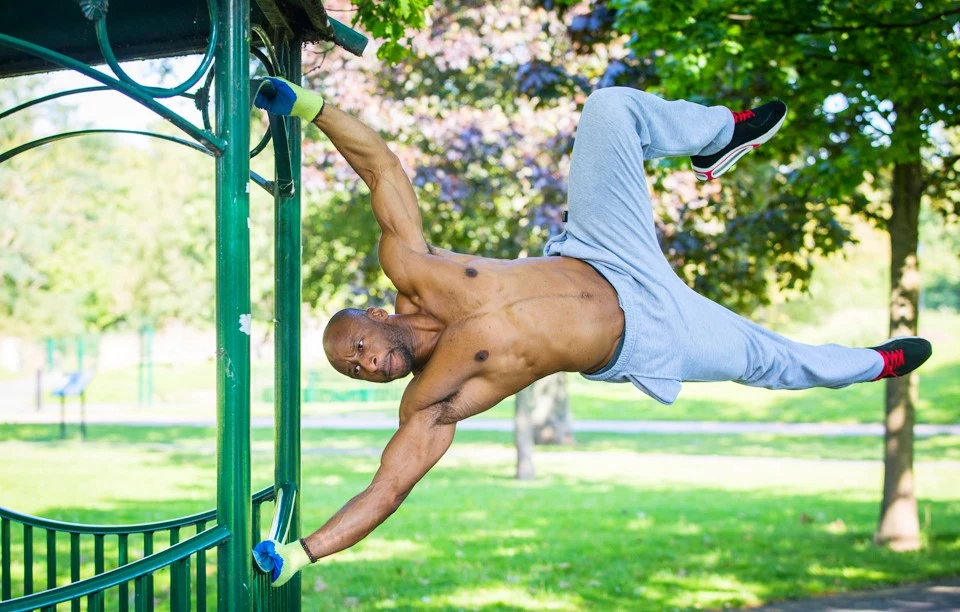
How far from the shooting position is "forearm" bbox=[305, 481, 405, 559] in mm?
3031

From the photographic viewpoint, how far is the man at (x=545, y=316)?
10.6 ft

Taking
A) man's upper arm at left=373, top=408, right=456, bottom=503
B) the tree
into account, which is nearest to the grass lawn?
the tree

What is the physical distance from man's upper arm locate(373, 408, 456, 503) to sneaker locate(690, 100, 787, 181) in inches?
58.9

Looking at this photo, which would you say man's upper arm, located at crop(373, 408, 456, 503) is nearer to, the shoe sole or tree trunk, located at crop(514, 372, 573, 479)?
the shoe sole

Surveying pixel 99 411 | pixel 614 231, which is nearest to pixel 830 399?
pixel 99 411

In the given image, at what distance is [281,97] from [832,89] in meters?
4.79

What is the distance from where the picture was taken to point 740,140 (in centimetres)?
395

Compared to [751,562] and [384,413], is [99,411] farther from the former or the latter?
[751,562]

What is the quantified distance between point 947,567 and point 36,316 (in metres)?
29.7

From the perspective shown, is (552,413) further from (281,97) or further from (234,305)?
(234,305)

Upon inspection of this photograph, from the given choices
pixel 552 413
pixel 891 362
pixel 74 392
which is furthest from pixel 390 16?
pixel 74 392

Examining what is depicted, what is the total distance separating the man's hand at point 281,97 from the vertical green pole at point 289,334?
0.42 m

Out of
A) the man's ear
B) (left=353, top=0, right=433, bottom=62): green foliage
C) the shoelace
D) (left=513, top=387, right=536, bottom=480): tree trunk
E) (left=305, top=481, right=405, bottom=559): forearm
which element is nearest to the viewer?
(left=305, top=481, right=405, bottom=559): forearm

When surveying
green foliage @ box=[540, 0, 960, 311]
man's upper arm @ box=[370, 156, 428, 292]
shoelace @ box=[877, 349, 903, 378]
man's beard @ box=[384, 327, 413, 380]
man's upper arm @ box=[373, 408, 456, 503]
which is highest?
green foliage @ box=[540, 0, 960, 311]
